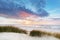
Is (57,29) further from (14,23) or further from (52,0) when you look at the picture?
(14,23)

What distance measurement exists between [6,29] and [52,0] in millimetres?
613

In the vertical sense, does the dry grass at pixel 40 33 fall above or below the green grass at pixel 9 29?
below

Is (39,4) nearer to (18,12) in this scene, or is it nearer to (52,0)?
(52,0)

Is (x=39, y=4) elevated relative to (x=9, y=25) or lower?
elevated

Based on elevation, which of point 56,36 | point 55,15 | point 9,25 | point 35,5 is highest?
point 35,5

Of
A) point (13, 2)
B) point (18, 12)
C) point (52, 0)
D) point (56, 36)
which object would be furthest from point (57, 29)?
point (13, 2)

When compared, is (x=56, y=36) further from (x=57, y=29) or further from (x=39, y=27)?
(x=39, y=27)

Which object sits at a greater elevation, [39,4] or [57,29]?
[39,4]

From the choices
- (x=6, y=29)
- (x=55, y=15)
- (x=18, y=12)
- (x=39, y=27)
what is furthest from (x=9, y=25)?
(x=55, y=15)

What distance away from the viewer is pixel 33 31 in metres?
1.58

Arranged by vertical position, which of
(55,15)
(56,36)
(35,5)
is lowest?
(56,36)

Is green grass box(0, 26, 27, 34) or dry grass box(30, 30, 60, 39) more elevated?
green grass box(0, 26, 27, 34)

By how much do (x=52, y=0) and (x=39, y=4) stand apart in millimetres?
153

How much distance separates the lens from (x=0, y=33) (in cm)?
157
